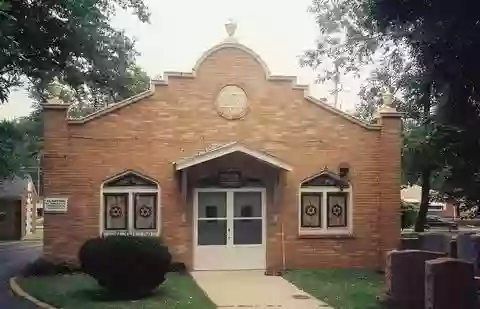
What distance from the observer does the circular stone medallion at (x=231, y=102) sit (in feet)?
62.4

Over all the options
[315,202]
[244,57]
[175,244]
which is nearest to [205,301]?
[175,244]

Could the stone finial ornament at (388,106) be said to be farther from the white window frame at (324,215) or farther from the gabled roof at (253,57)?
the white window frame at (324,215)

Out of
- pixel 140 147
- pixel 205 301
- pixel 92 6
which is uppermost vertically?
pixel 92 6

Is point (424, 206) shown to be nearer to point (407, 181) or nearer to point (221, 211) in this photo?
point (407, 181)

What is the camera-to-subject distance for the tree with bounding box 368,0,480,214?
34.0 ft

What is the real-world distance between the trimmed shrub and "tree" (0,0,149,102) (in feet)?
16.4

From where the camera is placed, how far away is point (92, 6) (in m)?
15.9

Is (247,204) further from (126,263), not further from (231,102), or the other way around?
(126,263)

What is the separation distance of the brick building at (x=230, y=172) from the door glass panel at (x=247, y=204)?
0.09 feet

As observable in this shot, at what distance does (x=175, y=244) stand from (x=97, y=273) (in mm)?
5090

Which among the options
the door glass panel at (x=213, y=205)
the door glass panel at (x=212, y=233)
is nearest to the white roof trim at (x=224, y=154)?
the door glass panel at (x=213, y=205)

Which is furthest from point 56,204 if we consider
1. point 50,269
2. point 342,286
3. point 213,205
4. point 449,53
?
point 449,53

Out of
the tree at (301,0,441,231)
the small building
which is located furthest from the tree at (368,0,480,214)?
the small building

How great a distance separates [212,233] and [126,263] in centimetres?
565
